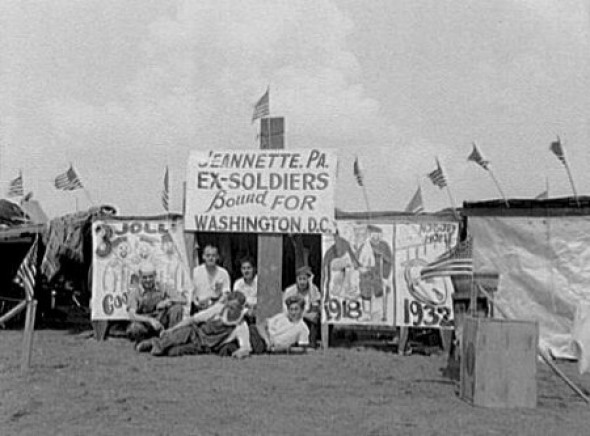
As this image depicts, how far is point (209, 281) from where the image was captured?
15.0 metres

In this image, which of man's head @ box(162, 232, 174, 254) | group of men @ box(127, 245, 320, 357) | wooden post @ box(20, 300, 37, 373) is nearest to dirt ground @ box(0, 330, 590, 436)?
wooden post @ box(20, 300, 37, 373)

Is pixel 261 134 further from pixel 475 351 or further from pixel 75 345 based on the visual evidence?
pixel 475 351

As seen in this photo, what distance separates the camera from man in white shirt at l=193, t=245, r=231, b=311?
1484cm

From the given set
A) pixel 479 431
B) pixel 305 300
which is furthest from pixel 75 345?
pixel 479 431

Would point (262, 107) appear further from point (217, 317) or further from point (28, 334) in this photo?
point (28, 334)

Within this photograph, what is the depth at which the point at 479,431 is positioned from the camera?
7.79 meters

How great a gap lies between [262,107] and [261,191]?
4.72ft

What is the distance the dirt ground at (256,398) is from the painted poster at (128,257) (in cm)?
198

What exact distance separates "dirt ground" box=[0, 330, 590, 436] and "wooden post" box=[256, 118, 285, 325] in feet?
5.33

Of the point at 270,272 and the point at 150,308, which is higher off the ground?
the point at 270,272

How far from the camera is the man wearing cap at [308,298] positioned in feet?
47.8

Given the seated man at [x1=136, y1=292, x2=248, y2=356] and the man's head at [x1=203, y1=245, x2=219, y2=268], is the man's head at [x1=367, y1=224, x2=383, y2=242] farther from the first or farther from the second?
the man's head at [x1=203, y1=245, x2=219, y2=268]

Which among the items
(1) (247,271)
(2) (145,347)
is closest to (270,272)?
(1) (247,271)

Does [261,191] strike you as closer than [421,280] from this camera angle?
No
